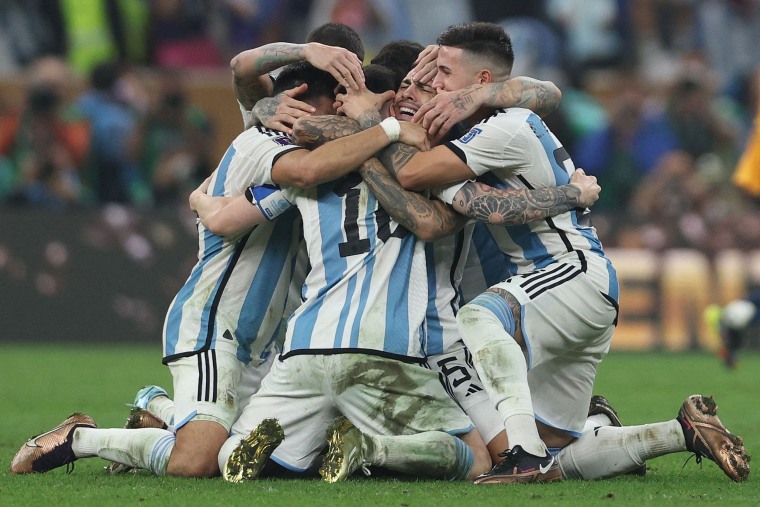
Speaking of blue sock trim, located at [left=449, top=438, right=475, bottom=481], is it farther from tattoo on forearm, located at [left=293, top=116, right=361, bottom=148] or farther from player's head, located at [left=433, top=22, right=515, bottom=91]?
player's head, located at [left=433, top=22, right=515, bottom=91]

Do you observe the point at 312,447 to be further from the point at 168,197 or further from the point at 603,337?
the point at 168,197

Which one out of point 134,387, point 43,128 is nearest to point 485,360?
point 134,387

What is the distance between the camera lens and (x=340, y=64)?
592 cm

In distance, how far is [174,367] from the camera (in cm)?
605

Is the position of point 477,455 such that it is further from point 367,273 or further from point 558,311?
point 367,273

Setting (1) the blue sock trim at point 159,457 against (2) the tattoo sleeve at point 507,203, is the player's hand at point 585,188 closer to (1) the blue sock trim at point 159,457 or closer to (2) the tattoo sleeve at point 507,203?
(2) the tattoo sleeve at point 507,203

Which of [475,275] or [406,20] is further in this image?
[406,20]

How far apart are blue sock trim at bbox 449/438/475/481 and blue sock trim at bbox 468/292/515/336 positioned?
499 mm

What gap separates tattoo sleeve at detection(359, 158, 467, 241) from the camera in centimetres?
563

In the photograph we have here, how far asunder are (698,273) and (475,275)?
7.99 m

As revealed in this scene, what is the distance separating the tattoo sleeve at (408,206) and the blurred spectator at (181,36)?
10664 mm

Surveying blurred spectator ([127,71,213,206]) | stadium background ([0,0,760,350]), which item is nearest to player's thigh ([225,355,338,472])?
stadium background ([0,0,760,350])

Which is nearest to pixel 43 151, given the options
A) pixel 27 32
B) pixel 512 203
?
pixel 27 32

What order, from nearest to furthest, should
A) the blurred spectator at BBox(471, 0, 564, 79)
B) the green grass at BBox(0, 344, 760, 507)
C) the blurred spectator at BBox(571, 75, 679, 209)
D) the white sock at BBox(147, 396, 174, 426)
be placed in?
the green grass at BBox(0, 344, 760, 507) → the white sock at BBox(147, 396, 174, 426) → the blurred spectator at BBox(571, 75, 679, 209) → the blurred spectator at BBox(471, 0, 564, 79)
